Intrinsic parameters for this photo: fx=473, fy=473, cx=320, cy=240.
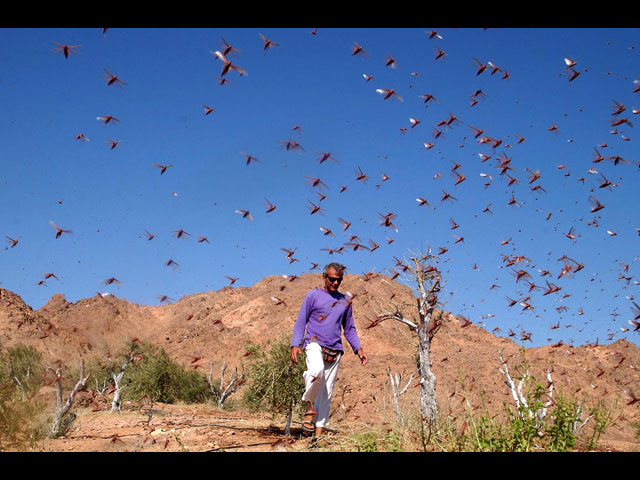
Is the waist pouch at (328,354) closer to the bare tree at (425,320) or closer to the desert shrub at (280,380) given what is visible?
the desert shrub at (280,380)

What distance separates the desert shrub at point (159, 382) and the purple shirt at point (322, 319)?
16.5 m

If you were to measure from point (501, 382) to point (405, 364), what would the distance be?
7.41m

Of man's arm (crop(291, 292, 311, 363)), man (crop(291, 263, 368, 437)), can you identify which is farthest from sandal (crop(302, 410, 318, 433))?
man's arm (crop(291, 292, 311, 363))

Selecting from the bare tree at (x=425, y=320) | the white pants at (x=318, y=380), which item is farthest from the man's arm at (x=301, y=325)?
the bare tree at (x=425, y=320)

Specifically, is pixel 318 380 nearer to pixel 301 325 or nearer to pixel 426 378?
pixel 301 325

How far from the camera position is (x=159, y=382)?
24.9 m

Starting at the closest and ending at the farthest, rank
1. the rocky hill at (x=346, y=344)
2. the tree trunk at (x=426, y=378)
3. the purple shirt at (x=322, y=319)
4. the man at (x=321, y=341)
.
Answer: the man at (x=321, y=341)
the purple shirt at (x=322, y=319)
the tree trunk at (x=426, y=378)
the rocky hill at (x=346, y=344)

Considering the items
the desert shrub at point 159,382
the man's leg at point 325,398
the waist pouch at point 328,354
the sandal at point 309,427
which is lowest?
the desert shrub at point 159,382

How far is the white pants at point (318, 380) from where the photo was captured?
6434 mm

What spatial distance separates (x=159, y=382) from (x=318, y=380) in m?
21.0
